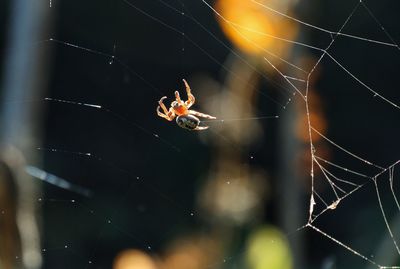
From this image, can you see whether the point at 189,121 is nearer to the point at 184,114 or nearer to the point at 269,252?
the point at 184,114

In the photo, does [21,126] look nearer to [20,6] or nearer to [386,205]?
[20,6]

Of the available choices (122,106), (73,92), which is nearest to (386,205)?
(122,106)

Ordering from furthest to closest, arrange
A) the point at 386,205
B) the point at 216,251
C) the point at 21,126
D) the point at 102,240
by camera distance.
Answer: the point at 102,240 < the point at 386,205 < the point at 21,126 < the point at 216,251

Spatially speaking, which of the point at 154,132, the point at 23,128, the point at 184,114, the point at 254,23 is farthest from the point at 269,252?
the point at 154,132

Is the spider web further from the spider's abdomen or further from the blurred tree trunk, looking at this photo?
the spider's abdomen

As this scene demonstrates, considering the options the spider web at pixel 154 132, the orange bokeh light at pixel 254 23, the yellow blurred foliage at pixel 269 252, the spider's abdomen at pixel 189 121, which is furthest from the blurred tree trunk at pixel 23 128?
the orange bokeh light at pixel 254 23

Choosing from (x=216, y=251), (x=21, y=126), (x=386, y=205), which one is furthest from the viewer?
(x=386, y=205)
